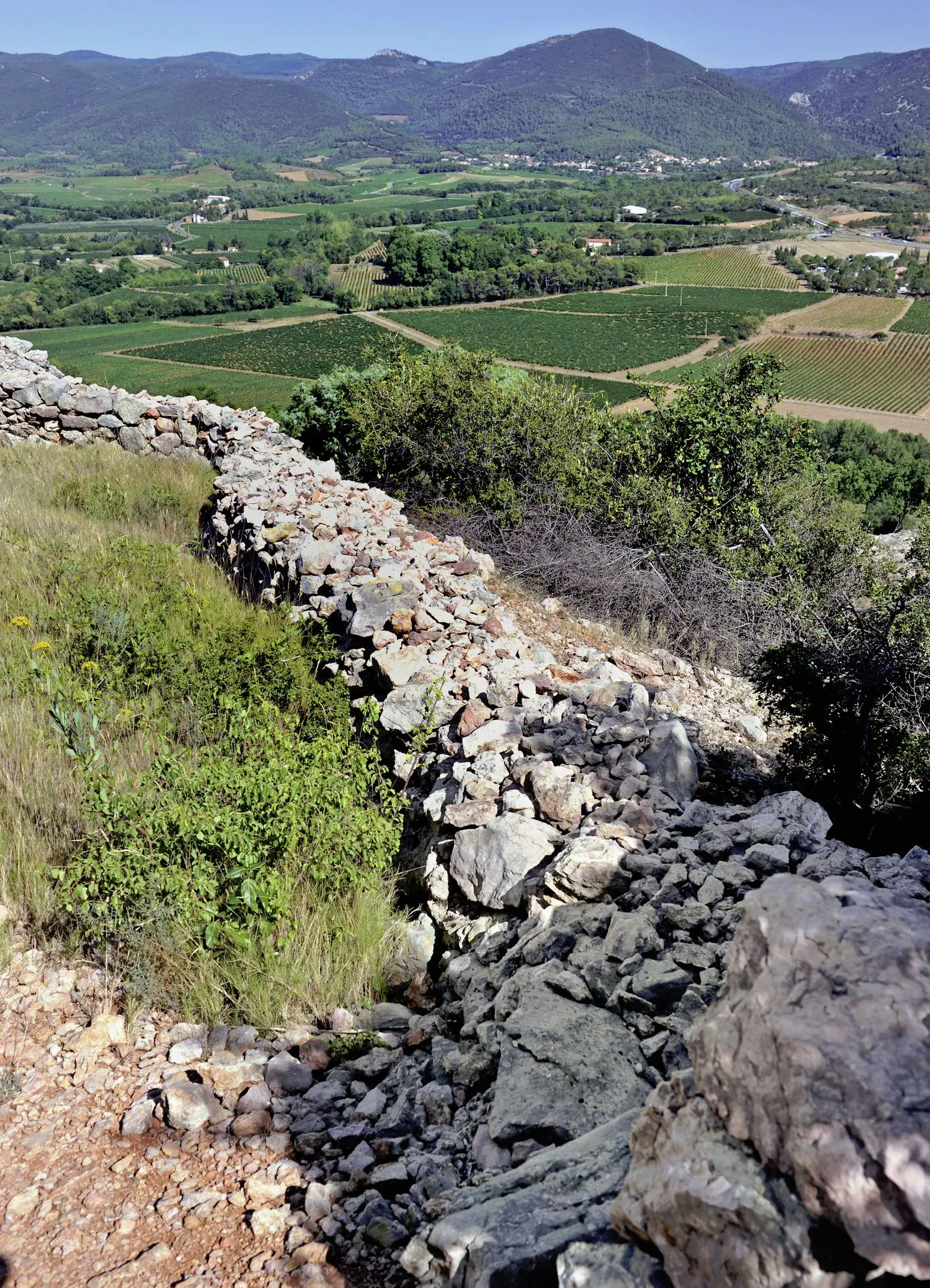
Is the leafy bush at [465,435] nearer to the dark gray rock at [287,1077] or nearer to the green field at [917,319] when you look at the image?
the dark gray rock at [287,1077]

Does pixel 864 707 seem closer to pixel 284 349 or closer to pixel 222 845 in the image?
pixel 222 845

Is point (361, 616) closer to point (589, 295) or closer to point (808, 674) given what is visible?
point (808, 674)

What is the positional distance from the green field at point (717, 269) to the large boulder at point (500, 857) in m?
115

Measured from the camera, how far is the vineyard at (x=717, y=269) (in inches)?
4250

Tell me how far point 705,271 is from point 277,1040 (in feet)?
417

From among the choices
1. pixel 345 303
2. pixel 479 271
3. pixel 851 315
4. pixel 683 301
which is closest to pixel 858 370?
pixel 851 315

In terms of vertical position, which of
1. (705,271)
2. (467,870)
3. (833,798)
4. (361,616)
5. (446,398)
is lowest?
(833,798)

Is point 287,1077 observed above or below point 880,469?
above

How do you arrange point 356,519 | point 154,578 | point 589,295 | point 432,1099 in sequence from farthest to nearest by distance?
point 589,295 < point 356,519 < point 154,578 < point 432,1099

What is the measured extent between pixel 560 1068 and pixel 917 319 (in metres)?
103

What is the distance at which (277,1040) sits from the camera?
10.8ft

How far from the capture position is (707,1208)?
163 cm

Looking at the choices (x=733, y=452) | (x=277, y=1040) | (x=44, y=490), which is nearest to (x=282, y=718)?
(x=277, y=1040)

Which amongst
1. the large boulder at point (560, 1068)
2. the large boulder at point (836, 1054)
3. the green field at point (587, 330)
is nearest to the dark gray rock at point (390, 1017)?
the large boulder at point (560, 1068)
